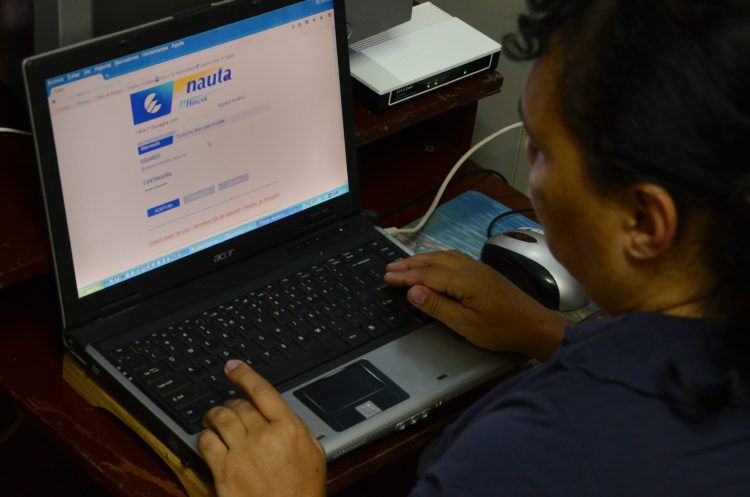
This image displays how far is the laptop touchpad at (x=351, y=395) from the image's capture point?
1039 millimetres

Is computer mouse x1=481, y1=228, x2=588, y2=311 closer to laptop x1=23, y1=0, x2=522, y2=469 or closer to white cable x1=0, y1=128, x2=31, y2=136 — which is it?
laptop x1=23, y1=0, x2=522, y2=469

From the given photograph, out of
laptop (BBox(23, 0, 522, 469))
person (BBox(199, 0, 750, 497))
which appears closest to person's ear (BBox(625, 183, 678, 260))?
person (BBox(199, 0, 750, 497))

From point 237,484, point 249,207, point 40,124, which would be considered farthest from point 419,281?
point 40,124

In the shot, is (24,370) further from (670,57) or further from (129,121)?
(670,57)

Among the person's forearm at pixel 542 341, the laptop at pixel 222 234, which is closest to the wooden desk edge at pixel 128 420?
the laptop at pixel 222 234

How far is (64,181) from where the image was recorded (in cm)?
102

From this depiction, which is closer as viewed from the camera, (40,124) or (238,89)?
(40,124)

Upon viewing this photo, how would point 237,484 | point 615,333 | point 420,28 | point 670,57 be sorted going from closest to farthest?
point 670,57 < point 615,333 < point 237,484 < point 420,28

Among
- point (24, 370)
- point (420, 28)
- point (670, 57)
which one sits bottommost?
point (24, 370)

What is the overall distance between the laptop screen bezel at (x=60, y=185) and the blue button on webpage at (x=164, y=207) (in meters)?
0.06

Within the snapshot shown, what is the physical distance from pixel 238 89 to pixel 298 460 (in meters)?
0.39

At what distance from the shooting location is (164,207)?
3.66 feet

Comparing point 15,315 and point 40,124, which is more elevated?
point 40,124

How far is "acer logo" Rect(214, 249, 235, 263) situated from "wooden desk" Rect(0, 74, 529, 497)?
18cm
